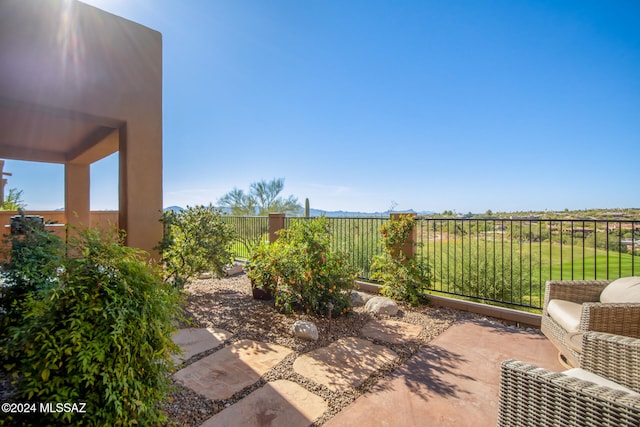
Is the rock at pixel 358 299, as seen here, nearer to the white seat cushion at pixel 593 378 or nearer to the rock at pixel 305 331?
the rock at pixel 305 331

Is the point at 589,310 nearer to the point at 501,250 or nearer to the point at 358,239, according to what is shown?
the point at 501,250

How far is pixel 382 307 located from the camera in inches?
156

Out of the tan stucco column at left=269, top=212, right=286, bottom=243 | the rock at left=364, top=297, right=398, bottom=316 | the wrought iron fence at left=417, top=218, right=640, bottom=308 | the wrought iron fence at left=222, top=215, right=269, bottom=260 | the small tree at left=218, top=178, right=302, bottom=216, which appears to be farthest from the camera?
the small tree at left=218, top=178, right=302, bottom=216

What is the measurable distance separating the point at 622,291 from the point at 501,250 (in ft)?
8.66

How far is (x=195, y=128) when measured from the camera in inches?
381

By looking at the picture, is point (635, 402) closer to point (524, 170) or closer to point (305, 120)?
point (305, 120)

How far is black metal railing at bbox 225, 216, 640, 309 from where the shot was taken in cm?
375

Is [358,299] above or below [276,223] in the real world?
below

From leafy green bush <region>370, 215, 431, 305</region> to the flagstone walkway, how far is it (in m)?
0.90

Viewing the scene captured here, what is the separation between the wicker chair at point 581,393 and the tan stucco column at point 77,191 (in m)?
9.20

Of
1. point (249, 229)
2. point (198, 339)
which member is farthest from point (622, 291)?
point (249, 229)

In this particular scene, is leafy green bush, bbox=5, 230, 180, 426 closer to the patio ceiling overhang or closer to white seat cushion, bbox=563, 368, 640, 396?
white seat cushion, bbox=563, 368, 640, 396

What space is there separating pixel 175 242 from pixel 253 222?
358 cm

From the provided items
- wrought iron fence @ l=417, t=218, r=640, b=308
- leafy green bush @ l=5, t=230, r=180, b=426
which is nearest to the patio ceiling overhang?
leafy green bush @ l=5, t=230, r=180, b=426
